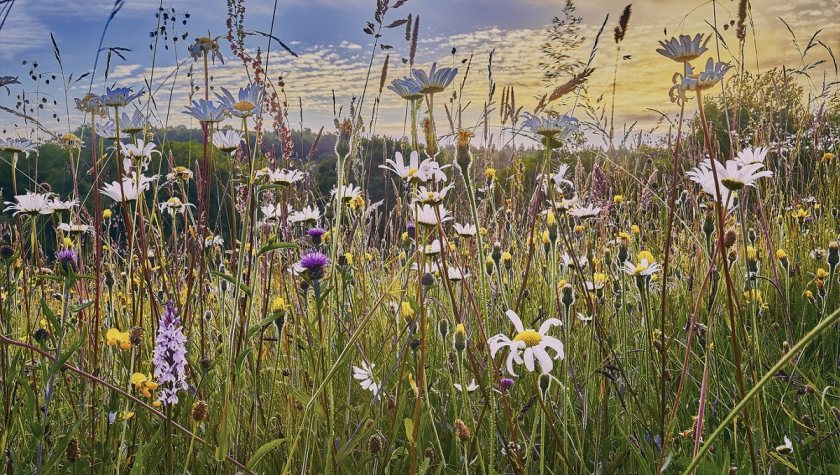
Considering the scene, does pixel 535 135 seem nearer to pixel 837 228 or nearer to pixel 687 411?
pixel 687 411

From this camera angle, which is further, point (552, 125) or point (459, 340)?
point (552, 125)

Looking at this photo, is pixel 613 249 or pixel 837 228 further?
pixel 837 228

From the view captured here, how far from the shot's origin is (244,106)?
129cm

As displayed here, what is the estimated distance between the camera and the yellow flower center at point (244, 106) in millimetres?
1281

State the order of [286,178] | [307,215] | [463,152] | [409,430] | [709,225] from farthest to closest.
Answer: [307,215] < [286,178] < [709,225] < [463,152] < [409,430]

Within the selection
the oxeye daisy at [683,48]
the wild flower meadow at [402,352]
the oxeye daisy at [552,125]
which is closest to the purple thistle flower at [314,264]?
the wild flower meadow at [402,352]

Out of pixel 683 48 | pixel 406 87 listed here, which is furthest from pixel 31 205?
pixel 683 48

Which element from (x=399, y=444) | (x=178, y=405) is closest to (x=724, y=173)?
(x=399, y=444)

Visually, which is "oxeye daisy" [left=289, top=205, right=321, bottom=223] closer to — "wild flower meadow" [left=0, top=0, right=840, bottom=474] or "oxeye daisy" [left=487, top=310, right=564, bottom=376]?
"wild flower meadow" [left=0, top=0, right=840, bottom=474]

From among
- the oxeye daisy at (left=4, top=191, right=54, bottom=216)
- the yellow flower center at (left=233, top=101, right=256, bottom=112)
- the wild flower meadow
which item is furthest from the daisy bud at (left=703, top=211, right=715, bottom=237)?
the oxeye daisy at (left=4, top=191, right=54, bottom=216)

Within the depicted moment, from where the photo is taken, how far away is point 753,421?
5.42 ft

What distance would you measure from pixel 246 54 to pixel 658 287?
5.96ft

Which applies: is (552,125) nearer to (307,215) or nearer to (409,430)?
(409,430)

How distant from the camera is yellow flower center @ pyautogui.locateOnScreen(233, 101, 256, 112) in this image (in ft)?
4.20
